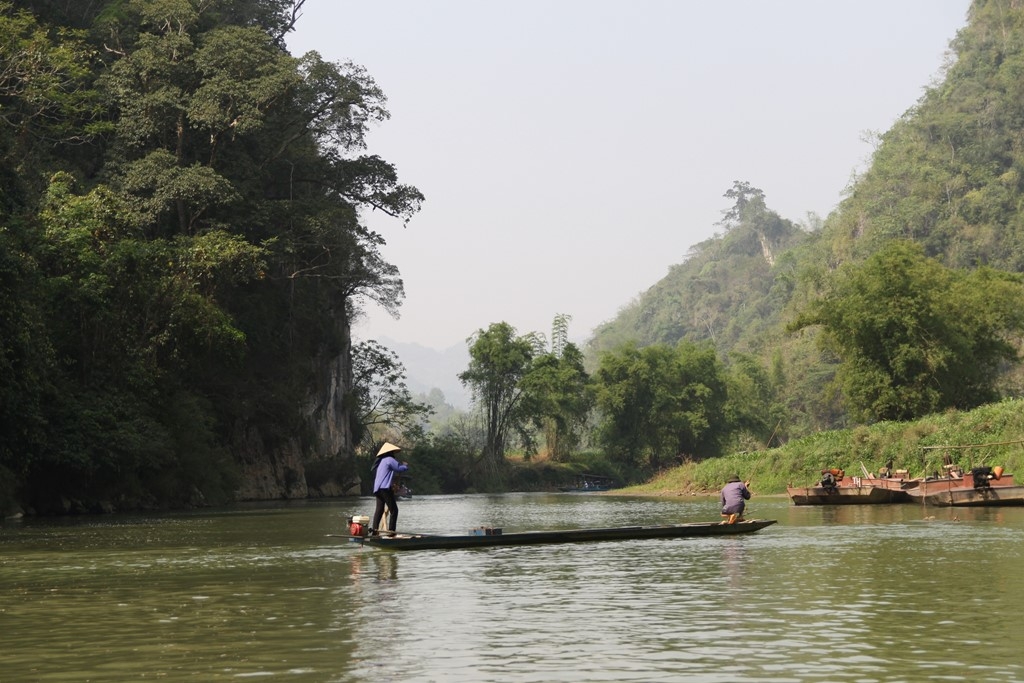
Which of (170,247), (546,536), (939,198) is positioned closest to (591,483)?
(939,198)

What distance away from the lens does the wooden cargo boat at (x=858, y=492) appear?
3916 centimetres

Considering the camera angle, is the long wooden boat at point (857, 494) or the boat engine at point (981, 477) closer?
the boat engine at point (981, 477)

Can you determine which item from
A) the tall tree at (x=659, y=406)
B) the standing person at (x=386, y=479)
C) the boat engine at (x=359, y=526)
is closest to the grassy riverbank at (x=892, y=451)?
the standing person at (x=386, y=479)

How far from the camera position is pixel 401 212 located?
58.7 meters

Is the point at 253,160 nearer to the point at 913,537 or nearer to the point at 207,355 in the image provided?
the point at 207,355

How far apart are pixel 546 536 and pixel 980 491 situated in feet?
53.3

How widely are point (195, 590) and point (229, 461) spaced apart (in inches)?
1418

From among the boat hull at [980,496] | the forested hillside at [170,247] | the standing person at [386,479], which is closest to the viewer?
the standing person at [386,479]

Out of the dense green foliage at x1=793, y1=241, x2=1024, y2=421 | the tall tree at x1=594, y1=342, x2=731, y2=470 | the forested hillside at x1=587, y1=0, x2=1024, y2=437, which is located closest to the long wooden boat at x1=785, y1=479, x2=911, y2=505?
the dense green foliage at x1=793, y1=241, x2=1024, y2=421

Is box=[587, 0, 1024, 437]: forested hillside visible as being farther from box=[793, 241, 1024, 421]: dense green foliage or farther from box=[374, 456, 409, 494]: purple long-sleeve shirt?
box=[374, 456, 409, 494]: purple long-sleeve shirt

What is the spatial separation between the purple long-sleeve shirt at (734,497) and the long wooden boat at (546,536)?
0.58m

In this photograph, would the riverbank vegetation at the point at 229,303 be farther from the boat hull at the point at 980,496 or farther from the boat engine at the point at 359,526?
the boat engine at the point at 359,526

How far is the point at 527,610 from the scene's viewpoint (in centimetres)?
1381

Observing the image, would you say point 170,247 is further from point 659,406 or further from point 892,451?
point 659,406
